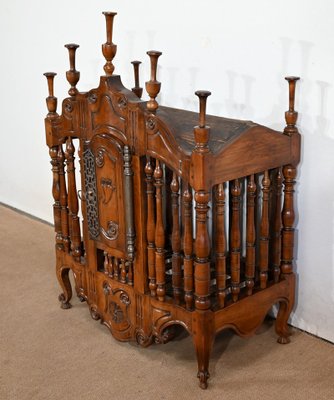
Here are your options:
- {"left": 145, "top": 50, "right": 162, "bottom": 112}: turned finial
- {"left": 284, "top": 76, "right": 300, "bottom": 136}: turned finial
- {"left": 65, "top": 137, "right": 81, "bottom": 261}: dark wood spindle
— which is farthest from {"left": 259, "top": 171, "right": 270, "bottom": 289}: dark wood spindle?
{"left": 65, "top": 137, "right": 81, "bottom": 261}: dark wood spindle

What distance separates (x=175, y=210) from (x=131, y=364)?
61cm

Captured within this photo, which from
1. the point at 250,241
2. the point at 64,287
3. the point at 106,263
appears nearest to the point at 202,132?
the point at 250,241

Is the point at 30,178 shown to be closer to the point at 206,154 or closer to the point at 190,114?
the point at 190,114

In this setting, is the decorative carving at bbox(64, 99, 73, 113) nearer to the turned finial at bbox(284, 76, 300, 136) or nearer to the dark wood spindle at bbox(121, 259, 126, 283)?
the dark wood spindle at bbox(121, 259, 126, 283)

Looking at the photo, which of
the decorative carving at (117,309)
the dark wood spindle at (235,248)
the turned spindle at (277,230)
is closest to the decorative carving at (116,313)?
the decorative carving at (117,309)

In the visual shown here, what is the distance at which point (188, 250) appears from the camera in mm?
2160

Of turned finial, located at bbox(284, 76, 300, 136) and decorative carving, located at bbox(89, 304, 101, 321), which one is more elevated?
turned finial, located at bbox(284, 76, 300, 136)

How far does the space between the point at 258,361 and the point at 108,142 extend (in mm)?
959

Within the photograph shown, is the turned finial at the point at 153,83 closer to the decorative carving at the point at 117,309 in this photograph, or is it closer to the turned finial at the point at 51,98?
the turned finial at the point at 51,98

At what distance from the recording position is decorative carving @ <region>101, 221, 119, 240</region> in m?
2.37

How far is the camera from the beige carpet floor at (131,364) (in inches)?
86.6

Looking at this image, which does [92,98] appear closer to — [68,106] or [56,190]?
[68,106]

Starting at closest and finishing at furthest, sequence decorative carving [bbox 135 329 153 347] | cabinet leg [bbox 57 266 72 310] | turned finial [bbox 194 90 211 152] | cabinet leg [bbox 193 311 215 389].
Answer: turned finial [bbox 194 90 211 152] < cabinet leg [bbox 193 311 215 389] < decorative carving [bbox 135 329 153 347] < cabinet leg [bbox 57 266 72 310]

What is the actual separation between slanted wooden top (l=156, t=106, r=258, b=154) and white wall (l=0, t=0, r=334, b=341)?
0.22 m
